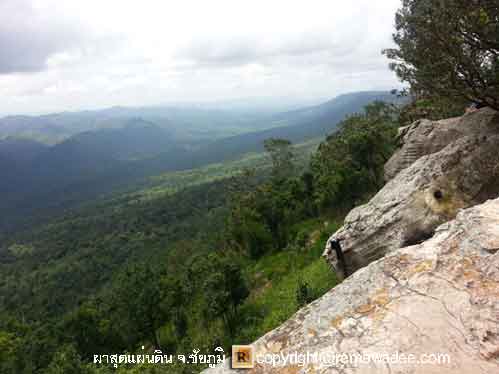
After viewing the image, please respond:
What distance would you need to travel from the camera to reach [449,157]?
47.6 feet

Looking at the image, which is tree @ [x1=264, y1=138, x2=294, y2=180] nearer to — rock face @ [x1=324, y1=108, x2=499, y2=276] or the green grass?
the green grass

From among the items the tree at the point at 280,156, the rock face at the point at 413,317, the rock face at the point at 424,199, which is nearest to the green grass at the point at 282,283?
the rock face at the point at 424,199

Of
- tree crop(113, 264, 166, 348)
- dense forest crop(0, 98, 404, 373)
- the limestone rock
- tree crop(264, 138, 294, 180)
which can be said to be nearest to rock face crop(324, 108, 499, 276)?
the limestone rock

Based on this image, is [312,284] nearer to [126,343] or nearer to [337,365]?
[337,365]

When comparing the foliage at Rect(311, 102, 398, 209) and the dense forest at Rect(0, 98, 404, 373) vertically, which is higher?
the foliage at Rect(311, 102, 398, 209)

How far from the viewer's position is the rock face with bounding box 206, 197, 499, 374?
502cm

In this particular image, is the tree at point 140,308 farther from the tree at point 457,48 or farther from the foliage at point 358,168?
the tree at point 457,48

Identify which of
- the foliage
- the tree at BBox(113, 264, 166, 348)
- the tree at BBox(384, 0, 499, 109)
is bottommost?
the tree at BBox(113, 264, 166, 348)

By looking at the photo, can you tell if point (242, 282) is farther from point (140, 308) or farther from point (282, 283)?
point (140, 308)

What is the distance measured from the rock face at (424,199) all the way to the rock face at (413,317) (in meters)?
5.60

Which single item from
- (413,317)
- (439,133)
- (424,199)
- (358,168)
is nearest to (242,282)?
(424,199)

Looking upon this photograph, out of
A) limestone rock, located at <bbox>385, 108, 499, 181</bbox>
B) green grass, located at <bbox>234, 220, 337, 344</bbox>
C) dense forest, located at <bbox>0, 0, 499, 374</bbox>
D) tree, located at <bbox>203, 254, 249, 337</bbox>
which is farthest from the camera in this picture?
tree, located at <bbox>203, 254, 249, 337</bbox>

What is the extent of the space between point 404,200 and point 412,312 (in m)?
9.55

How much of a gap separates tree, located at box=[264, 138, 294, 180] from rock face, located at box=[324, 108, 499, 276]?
58.7 metres
